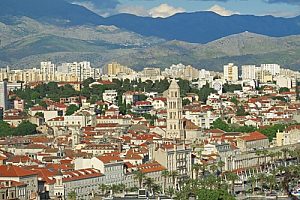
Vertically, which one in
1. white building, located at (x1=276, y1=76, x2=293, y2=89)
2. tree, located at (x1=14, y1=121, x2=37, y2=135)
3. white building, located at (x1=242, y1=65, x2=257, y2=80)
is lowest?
tree, located at (x1=14, y1=121, x2=37, y2=135)

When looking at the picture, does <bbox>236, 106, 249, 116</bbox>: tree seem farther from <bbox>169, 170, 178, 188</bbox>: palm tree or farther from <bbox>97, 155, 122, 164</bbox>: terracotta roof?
<bbox>97, 155, 122, 164</bbox>: terracotta roof

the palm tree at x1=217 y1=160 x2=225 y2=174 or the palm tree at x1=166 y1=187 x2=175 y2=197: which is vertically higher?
the palm tree at x1=217 y1=160 x2=225 y2=174

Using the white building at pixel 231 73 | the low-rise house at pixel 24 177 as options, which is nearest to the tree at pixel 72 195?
the low-rise house at pixel 24 177

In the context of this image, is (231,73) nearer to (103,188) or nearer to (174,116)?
(174,116)

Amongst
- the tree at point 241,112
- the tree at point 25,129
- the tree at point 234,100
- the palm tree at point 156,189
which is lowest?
the palm tree at point 156,189

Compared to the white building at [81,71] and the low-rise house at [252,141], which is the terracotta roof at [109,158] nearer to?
the low-rise house at [252,141]

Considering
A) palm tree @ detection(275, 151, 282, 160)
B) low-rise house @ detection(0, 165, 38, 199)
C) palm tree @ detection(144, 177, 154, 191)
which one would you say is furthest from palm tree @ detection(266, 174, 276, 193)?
low-rise house @ detection(0, 165, 38, 199)

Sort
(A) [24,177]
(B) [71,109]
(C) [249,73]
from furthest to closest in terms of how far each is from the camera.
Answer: (C) [249,73] < (B) [71,109] < (A) [24,177]

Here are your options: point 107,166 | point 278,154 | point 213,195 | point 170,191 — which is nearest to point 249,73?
point 278,154

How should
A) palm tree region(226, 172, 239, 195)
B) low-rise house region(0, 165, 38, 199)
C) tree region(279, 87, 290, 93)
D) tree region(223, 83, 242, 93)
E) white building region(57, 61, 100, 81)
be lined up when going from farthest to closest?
white building region(57, 61, 100, 81) < tree region(223, 83, 242, 93) < tree region(279, 87, 290, 93) < palm tree region(226, 172, 239, 195) < low-rise house region(0, 165, 38, 199)

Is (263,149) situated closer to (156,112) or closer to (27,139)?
(27,139)

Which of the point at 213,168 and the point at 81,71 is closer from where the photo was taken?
the point at 213,168

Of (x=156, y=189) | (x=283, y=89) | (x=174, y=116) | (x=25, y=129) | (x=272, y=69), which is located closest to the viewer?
(x=156, y=189)
